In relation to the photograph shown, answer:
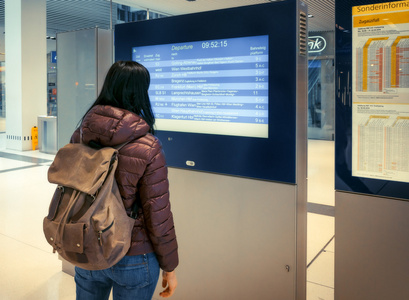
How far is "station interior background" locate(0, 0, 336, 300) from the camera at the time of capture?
3684mm

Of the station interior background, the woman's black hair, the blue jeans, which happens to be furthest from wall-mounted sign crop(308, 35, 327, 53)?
the blue jeans

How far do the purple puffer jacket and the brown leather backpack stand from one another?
5 cm

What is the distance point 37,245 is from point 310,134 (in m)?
12.7

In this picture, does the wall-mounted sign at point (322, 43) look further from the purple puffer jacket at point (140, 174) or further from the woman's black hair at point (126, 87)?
the purple puffer jacket at point (140, 174)

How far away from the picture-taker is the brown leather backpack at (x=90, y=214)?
1505 mm

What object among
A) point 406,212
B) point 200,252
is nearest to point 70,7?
point 200,252

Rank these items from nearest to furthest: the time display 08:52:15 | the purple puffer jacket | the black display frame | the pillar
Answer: the purple puffer jacket < the black display frame < the time display 08:52:15 < the pillar

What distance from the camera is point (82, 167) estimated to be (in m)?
1.58

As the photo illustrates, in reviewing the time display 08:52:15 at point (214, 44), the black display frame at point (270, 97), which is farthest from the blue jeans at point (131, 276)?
the time display 08:52:15 at point (214, 44)

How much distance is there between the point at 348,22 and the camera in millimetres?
2010

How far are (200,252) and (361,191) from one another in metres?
1.17

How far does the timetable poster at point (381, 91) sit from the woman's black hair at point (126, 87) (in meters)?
1.03

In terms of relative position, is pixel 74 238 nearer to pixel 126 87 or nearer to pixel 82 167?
pixel 82 167

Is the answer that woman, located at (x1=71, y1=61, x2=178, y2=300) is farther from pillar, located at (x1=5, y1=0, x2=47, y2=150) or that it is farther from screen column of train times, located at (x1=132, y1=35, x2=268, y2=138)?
pillar, located at (x1=5, y1=0, x2=47, y2=150)
